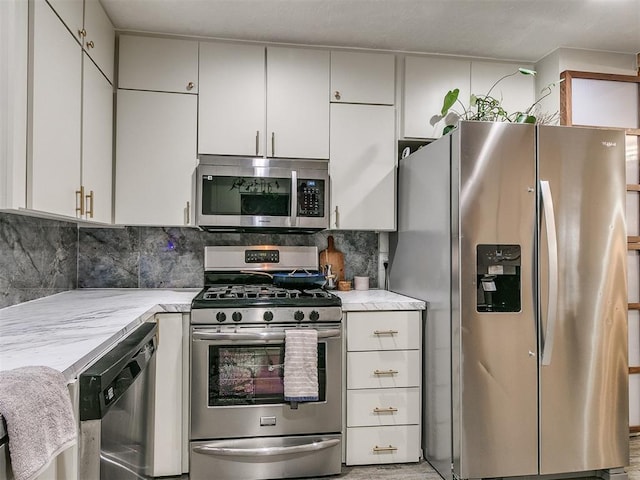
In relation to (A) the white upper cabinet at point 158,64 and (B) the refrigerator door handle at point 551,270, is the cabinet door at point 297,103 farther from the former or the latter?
(B) the refrigerator door handle at point 551,270

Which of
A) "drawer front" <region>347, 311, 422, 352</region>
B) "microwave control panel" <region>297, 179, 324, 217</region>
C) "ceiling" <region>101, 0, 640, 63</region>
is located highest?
"ceiling" <region>101, 0, 640, 63</region>

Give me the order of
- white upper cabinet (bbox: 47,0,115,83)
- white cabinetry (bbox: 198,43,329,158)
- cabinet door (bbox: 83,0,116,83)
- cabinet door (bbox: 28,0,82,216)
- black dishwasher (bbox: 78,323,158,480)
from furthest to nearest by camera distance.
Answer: white cabinetry (bbox: 198,43,329,158)
cabinet door (bbox: 83,0,116,83)
white upper cabinet (bbox: 47,0,115,83)
cabinet door (bbox: 28,0,82,216)
black dishwasher (bbox: 78,323,158,480)

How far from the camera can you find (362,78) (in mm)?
2740

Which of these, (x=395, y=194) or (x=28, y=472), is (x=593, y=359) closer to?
(x=395, y=194)

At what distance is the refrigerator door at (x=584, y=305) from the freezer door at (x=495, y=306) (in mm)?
77

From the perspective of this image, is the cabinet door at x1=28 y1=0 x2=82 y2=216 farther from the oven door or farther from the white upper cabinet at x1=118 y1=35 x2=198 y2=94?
the oven door

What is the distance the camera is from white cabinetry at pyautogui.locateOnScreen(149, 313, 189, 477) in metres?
2.17

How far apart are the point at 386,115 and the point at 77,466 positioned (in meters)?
2.46

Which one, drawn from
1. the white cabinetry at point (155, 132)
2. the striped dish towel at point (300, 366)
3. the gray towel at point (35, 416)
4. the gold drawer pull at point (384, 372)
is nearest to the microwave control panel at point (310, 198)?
the white cabinetry at point (155, 132)

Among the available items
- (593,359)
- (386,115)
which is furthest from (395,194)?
(593,359)

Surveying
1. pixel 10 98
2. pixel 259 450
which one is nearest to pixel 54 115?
pixel 10 98

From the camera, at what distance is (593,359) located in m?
2.14

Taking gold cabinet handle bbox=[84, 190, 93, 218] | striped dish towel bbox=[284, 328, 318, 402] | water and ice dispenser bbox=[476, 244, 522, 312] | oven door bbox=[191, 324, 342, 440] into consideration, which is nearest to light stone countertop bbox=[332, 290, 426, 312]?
oven door bbox=[191, 324, 342, 440]

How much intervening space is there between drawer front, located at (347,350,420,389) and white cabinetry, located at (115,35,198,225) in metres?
1.34
